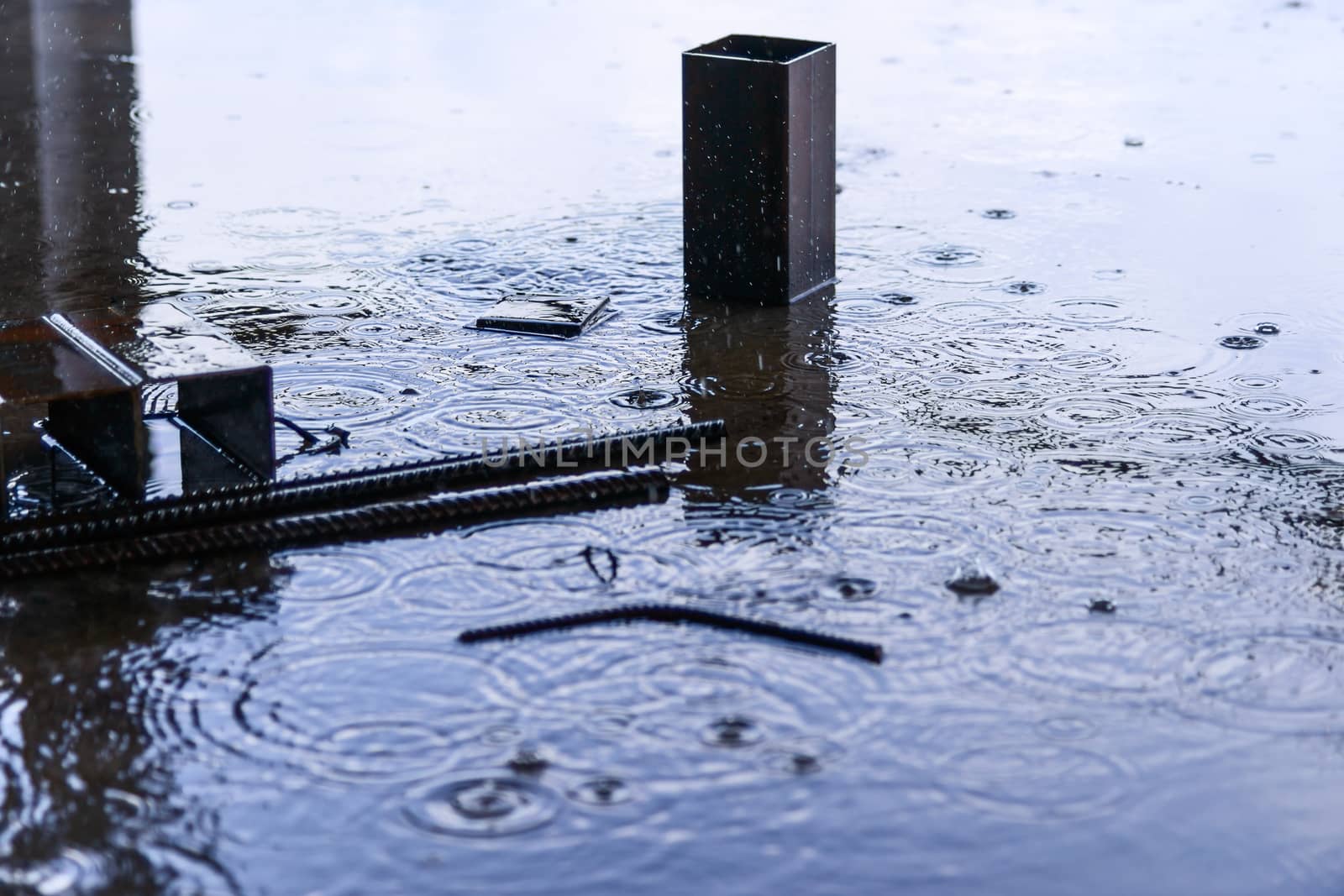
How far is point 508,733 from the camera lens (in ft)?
8.20

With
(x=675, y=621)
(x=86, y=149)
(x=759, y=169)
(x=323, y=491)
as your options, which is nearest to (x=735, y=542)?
(x=675, y=621)

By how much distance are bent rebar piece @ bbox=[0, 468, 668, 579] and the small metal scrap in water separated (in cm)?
94

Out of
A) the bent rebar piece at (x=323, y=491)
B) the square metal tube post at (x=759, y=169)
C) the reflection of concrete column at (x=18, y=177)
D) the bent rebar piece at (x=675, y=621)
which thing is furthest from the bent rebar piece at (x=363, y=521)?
the reflection of concrete column at (x=18, y=177)

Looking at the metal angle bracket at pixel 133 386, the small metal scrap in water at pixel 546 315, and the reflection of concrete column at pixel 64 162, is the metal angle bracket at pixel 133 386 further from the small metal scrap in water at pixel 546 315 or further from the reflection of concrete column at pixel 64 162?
the small metal scrap in water at pixel 546 315

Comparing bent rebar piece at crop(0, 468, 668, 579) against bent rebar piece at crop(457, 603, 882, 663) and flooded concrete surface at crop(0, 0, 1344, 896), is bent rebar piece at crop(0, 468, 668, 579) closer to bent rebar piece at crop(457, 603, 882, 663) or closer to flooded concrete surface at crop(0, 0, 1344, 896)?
flooded concrete surface at crop(0, 0, 1344, 896)

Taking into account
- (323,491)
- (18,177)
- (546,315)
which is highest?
(18,177)

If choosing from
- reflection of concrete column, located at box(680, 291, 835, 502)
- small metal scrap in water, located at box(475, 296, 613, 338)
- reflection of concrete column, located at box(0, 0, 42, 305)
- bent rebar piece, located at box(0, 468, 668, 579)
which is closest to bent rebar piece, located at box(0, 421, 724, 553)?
bent rebar piece, located at box(0, 468, 668, 579)

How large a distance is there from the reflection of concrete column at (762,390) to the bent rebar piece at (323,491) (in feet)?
0.47

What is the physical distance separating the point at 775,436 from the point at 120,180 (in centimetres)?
302

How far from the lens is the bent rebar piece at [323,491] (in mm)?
3109

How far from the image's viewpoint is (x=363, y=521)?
316 cm

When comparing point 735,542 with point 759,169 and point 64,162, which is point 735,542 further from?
point 64,162

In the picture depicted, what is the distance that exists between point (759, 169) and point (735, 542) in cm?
158

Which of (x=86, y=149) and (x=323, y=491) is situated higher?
(x=86, y=149)
